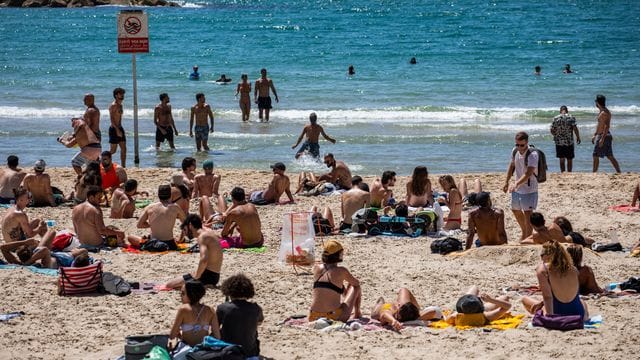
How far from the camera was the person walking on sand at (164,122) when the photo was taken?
19.9 meters

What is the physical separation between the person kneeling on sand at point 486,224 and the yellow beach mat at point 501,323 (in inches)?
97.3

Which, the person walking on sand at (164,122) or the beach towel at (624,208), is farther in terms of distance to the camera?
the person walking on sand at (164,122)

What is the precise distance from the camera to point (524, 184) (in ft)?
39.7

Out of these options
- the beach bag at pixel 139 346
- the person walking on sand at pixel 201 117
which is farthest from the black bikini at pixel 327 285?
the person walking on sand at pixel 201 117

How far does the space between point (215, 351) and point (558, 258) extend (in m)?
2.96

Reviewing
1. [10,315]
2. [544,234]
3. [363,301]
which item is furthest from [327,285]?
[544,234]

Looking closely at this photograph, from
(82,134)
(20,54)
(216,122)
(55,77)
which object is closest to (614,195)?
(82,134)

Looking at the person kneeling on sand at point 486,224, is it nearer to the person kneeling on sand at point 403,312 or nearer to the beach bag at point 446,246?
the beach bag at point 446,246

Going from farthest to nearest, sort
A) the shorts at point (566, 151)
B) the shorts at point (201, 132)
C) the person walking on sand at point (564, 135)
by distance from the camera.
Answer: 1. the shorts at point (201, 132)
2. the shorts at point (566, 151)
3. the person walking on sand at point (564, 135)

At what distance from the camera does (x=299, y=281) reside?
1088 centimetres

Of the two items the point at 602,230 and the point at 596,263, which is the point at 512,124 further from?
the point at 596,263

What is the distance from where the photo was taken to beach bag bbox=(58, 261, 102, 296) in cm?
1024

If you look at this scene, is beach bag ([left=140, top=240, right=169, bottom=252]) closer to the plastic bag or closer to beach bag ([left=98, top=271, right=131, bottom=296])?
the plastic bag

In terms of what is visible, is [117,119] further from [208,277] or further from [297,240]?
[208,277]
